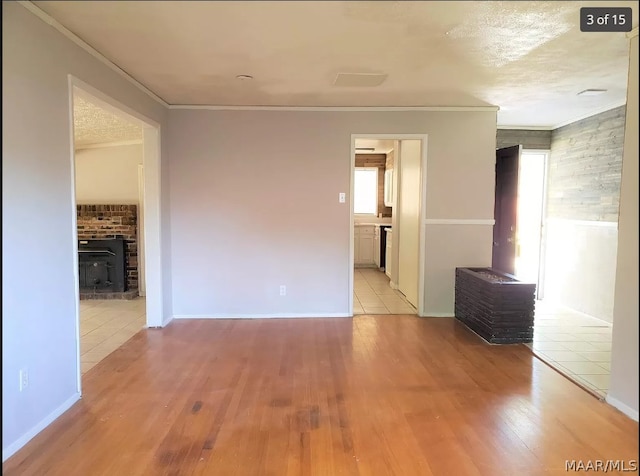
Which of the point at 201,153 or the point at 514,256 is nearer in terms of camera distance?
the point at 201,153

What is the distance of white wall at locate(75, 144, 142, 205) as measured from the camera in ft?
20.1

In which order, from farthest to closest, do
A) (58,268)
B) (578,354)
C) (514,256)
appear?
(514,256), (578,354), (58,268)

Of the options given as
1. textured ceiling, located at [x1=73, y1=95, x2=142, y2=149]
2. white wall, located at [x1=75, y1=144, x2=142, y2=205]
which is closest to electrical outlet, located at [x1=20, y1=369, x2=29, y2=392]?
textured ceiling, located at [x1=73, y1=95, x2=142, y2=149]

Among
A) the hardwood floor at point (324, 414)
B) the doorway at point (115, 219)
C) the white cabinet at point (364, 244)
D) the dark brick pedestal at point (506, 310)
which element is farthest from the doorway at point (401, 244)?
the doorway at point (115, 219)

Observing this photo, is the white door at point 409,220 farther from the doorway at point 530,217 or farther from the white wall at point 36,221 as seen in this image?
the white wall at point 36,221

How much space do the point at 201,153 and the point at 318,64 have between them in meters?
1.99

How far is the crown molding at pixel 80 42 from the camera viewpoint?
2.23 meters

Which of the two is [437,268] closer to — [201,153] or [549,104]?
[549,104]

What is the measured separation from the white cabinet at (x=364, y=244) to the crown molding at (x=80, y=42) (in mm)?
5303

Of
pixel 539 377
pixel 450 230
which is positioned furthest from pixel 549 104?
pixel 539 377

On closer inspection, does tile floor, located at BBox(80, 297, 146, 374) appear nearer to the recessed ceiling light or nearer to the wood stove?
the wood stove

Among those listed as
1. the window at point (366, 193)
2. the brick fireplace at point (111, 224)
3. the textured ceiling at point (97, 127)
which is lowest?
A: the brick fireplace at point (111, 224)

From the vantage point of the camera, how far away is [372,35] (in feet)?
8.54

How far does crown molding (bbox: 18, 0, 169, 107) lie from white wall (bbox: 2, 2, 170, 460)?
3cm
